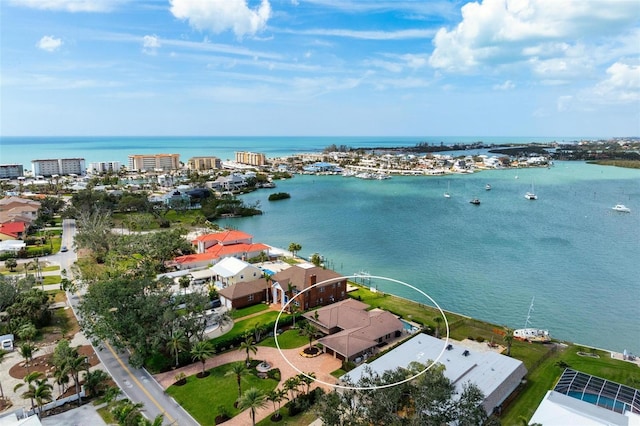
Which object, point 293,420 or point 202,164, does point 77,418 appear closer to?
point 293,420

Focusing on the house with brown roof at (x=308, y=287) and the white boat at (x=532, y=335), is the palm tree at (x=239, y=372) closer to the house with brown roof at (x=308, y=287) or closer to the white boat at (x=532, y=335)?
the house with brown roof at (x=308, y=287)

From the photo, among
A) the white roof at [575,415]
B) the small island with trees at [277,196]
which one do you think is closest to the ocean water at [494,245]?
the small island with trees at [277,196]

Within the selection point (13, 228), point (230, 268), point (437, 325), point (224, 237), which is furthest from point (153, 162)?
point (437, 325)

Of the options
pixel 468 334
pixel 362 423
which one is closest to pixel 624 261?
pixel 468 334

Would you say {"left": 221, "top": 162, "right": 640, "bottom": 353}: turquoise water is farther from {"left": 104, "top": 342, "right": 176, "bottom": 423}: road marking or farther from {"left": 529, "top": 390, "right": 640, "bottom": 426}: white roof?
{"left": 104, "top": 342, "right": 176, "bottom": 423}: road marking

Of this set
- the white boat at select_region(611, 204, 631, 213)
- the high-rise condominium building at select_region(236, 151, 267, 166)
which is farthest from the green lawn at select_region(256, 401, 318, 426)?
the high-rise condominium building at select_region(236, 151, 267, 166)

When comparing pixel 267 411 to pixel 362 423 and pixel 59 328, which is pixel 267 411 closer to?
pixel 362 423
